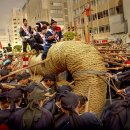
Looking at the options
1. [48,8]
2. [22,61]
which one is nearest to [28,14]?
[48,8]

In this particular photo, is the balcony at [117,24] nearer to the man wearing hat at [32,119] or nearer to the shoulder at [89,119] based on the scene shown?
the man wearing hat at [32,119]

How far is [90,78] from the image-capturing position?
25.2ft

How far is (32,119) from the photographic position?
557 cm

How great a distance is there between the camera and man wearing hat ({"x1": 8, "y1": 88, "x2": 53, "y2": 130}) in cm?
557

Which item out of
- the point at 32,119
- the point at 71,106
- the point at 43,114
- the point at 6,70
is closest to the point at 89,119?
the point at 71,106

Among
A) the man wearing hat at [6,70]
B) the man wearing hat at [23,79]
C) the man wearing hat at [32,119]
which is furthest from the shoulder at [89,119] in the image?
the man wearing hat at [6,70]

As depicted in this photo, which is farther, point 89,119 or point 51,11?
point 51,11

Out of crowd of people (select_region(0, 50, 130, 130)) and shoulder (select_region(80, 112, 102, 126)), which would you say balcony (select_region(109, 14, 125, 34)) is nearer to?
crowd of people (select_region(0, 50, 130, 130))

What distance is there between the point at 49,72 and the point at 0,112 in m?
3.01

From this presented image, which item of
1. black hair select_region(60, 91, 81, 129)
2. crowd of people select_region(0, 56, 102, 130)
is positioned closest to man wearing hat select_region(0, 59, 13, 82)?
crowd of people select_region(0, 56, 102, 130)

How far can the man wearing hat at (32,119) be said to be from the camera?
5.57 metres

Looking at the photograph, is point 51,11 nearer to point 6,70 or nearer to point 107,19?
point 107,19

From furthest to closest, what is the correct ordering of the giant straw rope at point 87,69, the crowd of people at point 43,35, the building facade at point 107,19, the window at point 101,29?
1. the window at point 101,29
2. the building facade at point 107,19
3. the crowd of people at point 43,35
4. the giant straw rope at point 87,69

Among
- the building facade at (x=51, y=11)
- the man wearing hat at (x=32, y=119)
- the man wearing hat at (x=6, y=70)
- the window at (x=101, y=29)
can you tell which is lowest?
the man wearing hat at (x=32, y=119)
